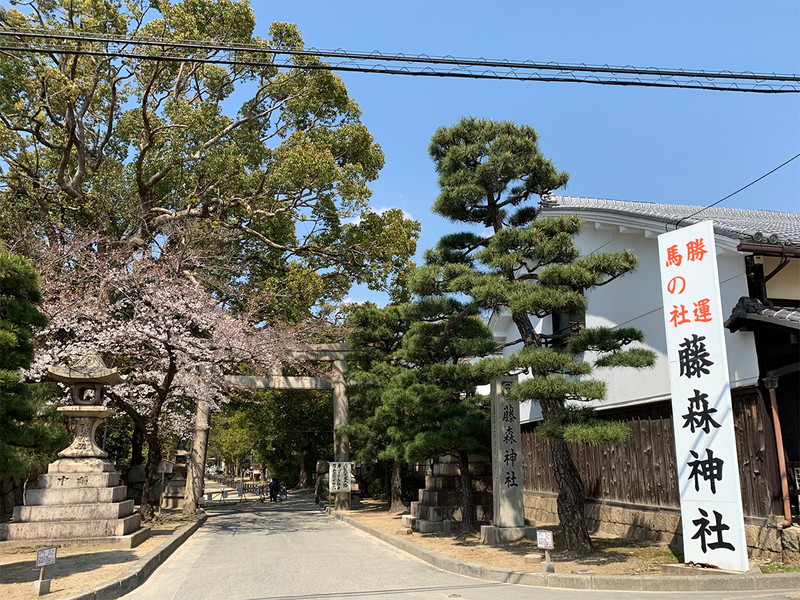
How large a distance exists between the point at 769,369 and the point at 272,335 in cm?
1533

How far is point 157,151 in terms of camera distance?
A: 64.4 ft

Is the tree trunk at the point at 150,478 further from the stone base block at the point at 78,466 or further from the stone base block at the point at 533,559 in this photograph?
the stone base block at the point at 533,559

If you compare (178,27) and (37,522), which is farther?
(178,27)

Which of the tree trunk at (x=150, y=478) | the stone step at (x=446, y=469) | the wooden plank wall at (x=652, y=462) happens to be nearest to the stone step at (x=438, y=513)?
the stone step at (x=446, y=469)

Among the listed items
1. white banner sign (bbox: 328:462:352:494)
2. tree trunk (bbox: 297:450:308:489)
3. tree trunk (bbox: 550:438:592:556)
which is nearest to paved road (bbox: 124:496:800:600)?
tree trunk (bbox: 550:438:592:556)

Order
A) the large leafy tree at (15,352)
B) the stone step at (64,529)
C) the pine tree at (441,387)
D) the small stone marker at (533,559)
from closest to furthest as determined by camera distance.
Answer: the large leafy tree at (15,352)
the small stone marker at (533,559)
the stone step at (64,529)
the pine tree at (441,387)

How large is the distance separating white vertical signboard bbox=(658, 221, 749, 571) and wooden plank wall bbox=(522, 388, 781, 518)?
62 cm

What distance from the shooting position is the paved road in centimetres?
779

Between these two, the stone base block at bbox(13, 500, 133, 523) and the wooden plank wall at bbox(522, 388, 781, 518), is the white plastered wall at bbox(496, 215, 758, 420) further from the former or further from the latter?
the stone base block at bbox(13, 500, 133, 523)

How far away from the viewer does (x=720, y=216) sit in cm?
1487

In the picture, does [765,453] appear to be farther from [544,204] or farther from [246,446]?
[246,446]

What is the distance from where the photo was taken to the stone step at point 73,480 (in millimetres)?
12344

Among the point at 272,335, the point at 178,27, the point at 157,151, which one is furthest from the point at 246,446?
the point at 178,27

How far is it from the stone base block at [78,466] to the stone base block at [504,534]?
8326 millimetres
